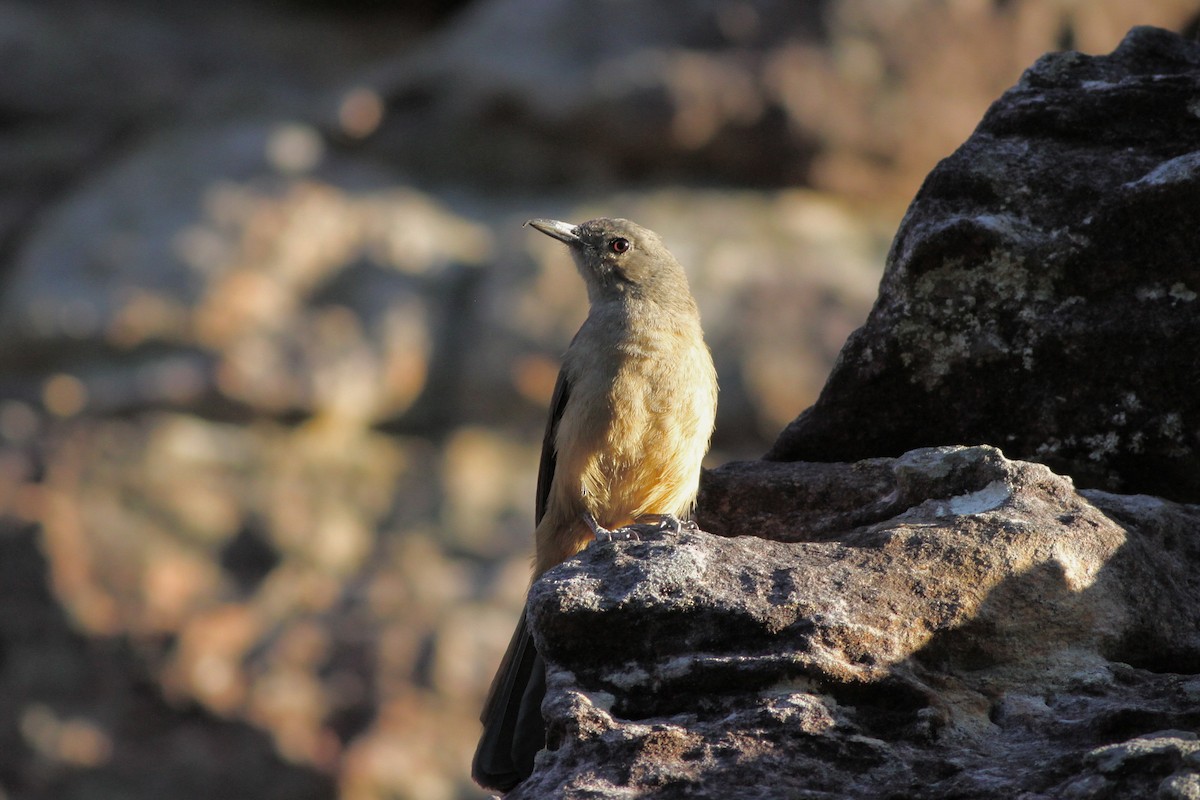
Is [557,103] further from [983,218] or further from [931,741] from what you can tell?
[931,741]

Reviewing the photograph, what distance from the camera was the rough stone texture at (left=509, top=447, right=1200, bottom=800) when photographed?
2.87 metres

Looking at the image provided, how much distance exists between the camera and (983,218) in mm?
4195

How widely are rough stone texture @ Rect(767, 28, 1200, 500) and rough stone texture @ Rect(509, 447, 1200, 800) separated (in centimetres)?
40

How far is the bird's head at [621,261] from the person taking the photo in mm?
6102

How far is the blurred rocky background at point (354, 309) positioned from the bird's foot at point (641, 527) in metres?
10.6

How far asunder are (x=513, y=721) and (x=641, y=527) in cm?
74

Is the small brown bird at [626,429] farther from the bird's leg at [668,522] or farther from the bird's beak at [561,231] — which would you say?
the bird's beak at [561,231]

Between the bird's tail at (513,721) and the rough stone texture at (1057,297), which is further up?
the rough stone texture at (1057,297)

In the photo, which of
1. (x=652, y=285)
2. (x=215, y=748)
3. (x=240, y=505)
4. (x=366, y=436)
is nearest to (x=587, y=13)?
(x=366, y=436)

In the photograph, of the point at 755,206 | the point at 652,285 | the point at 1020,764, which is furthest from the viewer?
the point at 755,206

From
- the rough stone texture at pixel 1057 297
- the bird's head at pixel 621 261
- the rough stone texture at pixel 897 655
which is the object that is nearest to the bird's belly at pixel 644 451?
the bird's head at pixel 621 261

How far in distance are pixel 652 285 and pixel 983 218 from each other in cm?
212

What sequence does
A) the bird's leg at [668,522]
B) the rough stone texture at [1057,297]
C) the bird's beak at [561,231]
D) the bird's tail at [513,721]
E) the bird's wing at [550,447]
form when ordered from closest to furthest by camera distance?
the rough stone texture at [1057,297], the bird's tail at [513,721], the bird's leg at [668,522], the bird's wing at [550,447], the bird's beak at [561,231]

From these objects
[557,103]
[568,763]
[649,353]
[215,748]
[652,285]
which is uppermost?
[557,103]
